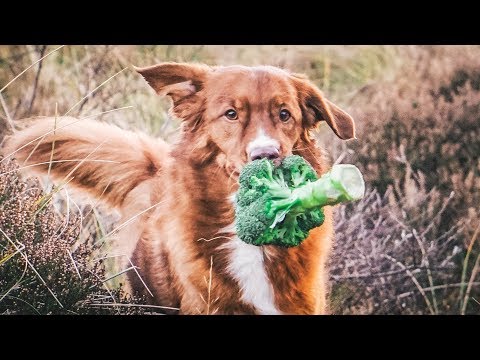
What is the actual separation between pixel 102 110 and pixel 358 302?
1.61m

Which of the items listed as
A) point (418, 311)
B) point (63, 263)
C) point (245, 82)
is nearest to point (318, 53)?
point (245, 82)

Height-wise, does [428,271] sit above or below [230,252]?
below

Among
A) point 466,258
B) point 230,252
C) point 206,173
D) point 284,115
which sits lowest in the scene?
point 466,258

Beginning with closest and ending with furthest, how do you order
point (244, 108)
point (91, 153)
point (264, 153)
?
1. point (264, 153)
2. point (244, 108)
3. point (91, 153)

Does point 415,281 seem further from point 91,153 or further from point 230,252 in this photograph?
Result: point 91,153

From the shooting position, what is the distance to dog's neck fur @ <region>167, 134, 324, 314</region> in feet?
12.7

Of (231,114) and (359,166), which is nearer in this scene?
(231,114)

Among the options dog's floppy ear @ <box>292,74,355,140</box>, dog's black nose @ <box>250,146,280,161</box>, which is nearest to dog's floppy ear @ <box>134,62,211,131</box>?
dog's black nose @ <box>250,146,280,161</box>

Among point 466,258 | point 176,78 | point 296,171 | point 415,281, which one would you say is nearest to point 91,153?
point 176,78

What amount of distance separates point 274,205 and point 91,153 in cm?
100

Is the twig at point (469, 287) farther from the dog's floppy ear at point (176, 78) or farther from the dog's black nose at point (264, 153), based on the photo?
the dog's floppy ear at point (176, 78)

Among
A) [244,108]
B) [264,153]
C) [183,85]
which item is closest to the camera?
[264,153]

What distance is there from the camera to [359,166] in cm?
418

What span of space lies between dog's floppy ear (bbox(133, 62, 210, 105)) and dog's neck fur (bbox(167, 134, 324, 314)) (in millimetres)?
243
